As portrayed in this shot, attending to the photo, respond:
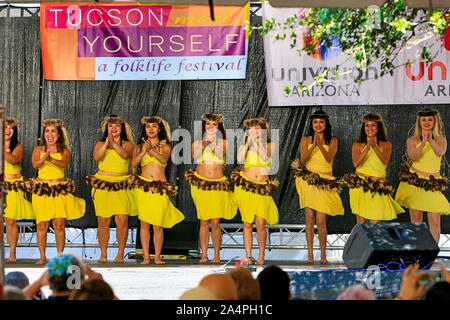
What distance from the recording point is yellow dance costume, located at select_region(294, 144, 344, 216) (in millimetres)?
9039

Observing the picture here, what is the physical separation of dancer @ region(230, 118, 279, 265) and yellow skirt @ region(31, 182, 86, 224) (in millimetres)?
1969

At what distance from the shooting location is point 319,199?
9047 millimetres

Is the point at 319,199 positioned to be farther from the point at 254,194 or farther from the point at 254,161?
the point at 254,161

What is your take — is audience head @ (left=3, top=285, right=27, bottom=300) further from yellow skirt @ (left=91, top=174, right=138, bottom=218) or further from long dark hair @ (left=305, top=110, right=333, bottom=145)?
long dark hair @ (left=305, top=110, right=333, bottom=145)

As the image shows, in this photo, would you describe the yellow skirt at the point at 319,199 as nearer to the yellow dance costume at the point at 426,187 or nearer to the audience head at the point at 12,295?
the yellow dance costume at the point at 426,187

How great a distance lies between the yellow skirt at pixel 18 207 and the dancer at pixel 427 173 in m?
4.54

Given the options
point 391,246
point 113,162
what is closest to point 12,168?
point 113,162

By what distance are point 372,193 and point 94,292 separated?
20.6 feet

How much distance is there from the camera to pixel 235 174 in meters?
9.05

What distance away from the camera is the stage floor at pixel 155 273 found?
6.51 metres

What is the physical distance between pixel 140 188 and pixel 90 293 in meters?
5.85

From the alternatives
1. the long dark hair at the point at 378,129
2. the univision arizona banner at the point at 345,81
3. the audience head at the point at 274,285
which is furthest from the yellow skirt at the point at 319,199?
the audience head at the point at 274,285

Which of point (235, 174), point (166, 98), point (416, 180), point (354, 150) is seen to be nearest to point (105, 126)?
point (166, 98)
